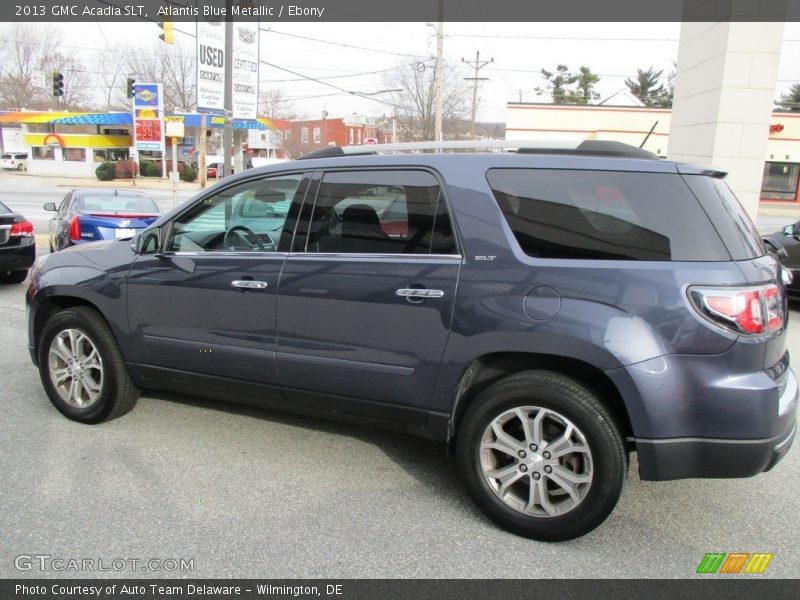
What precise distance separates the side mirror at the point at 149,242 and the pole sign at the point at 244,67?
10.4 m

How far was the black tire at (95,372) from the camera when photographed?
4223 millimetres

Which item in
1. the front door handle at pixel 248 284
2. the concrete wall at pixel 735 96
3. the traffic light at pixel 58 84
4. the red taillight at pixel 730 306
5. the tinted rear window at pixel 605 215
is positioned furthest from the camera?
the traffic light at pixel 58 84

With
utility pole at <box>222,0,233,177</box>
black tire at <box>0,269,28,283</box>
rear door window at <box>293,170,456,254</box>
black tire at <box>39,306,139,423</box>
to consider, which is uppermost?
utility pole at <box>222,0,233,177</box>

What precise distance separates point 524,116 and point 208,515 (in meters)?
31.9

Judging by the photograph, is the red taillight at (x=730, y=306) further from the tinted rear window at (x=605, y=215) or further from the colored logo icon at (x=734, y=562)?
the colored logo icon at (x=734, y=562)

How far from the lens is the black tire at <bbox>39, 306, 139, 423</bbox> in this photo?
166 inches

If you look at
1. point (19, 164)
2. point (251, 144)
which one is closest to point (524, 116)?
point (251, 144)

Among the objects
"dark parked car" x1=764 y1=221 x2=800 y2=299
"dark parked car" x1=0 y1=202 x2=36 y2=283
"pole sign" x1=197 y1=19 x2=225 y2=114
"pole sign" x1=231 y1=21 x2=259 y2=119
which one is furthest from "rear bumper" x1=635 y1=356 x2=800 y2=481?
"pole sign" x1=231 y1=21 x2=259 y2=119

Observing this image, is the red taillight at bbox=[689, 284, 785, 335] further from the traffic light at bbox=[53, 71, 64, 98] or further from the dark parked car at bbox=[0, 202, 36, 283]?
the traffic light at bbox=[53, 71, 64, 98]

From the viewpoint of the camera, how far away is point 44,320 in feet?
14.9

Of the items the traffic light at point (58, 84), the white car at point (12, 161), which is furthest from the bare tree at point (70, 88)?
the traffic light at point (58, 84)

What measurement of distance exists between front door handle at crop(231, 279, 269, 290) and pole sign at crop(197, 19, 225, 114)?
10.5m

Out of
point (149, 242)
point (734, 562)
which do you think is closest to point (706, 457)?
point (734, 562)

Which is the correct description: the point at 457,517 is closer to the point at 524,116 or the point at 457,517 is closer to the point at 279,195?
the point at 279,195
